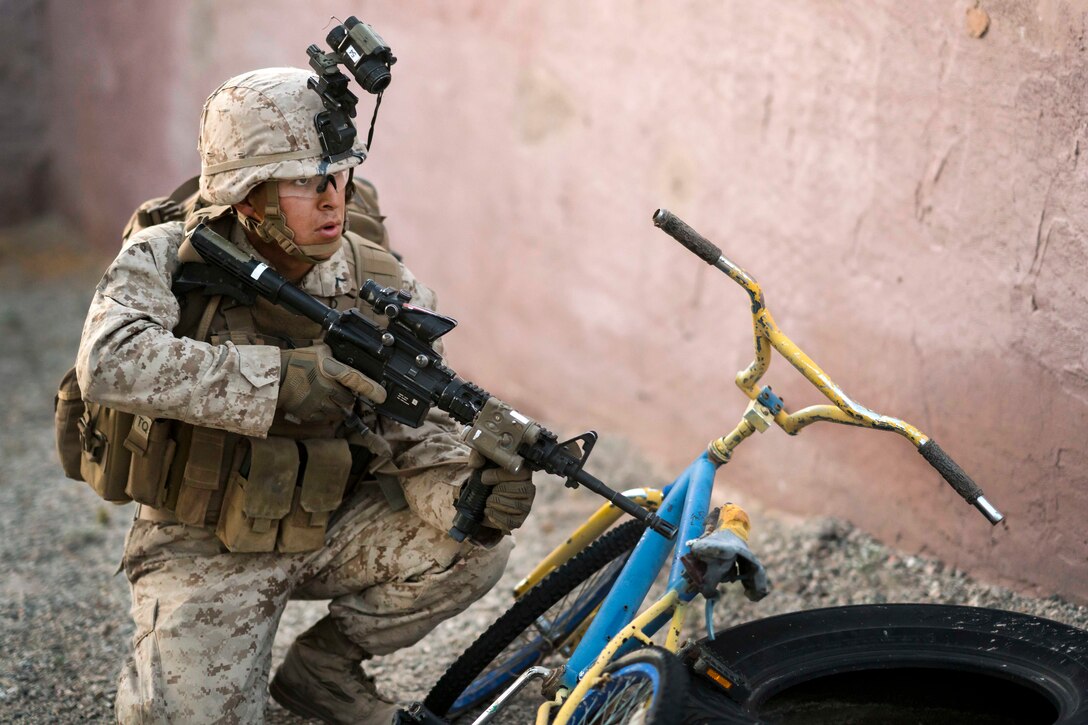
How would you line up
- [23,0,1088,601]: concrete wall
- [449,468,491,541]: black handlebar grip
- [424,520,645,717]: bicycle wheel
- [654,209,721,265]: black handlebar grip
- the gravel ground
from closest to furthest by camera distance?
[654,209,721,265]: black handlebar grip < [449,468,491,541]: black handlebar grip < [424,520,645,717]: bicycle wheel < [23,0,1088,601]: concrete wall < the gravel ground

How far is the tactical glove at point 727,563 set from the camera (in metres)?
2.42

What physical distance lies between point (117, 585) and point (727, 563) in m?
2.72

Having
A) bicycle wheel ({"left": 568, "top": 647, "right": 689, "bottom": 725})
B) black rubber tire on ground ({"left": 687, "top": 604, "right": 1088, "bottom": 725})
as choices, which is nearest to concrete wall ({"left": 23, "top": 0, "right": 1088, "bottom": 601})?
black rubber tire on ground ({"left": 687, "top": 604, "right": 1088, "bottom": 725})

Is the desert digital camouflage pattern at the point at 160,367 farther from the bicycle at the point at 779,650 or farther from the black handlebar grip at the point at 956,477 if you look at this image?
the black handlebar grip at the point at 956,477

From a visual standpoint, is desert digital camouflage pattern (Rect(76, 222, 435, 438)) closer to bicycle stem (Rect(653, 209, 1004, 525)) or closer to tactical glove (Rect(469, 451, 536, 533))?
tactical glove (Rect(469, 451, 536, 533))

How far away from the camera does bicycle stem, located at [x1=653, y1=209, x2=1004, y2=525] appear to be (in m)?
2.46

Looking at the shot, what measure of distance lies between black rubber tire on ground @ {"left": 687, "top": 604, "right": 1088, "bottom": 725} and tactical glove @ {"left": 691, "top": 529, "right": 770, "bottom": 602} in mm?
182

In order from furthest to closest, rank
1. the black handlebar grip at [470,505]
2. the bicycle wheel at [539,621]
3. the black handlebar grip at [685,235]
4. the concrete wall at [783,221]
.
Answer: the concrete wall at [783,221] → the bicycle wheel at [539,621] → the black handlebar grip at [470,505] → the black handlebar grip at [685,235]

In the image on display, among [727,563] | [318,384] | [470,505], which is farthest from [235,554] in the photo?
[727,563]

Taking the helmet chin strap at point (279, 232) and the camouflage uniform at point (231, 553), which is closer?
the camouflage uniform at point (231, 553)

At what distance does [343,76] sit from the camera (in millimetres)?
2926

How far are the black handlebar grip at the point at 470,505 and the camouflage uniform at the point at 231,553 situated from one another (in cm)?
22

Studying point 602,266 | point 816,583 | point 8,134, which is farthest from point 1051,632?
point 8,134

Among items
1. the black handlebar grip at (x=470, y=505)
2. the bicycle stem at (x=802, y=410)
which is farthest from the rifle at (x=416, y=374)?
the bicycle stem at (x=802, y=410)
